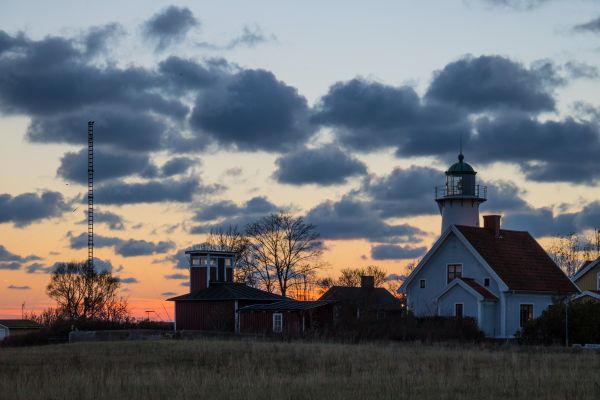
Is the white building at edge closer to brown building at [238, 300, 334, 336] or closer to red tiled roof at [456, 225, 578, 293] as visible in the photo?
red tiled roof at [456, 225, 578, 293]

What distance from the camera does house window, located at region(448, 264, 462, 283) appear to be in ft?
172

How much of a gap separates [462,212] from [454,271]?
620cm

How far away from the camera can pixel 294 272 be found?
84188 millimetres

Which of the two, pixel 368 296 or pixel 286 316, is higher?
pixel 368 296

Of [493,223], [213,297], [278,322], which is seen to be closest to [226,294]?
[213,297]

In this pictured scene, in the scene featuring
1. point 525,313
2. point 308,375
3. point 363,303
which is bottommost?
point 308,375

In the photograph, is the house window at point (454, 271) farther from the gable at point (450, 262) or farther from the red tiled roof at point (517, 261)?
the red tiled roof at point (517, 261)

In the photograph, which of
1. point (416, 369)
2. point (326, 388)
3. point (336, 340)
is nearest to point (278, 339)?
point (336, 340)

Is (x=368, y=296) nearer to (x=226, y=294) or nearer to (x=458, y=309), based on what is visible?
(x=226, y=294)

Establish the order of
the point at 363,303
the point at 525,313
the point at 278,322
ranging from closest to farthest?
the point at 525,313, the point at 278,322, the point at 363,303

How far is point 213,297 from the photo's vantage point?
62.8 meters

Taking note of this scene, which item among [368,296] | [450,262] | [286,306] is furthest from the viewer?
[368,296]

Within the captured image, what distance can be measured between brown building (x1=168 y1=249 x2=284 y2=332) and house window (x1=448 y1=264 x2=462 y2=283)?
15.0 metres

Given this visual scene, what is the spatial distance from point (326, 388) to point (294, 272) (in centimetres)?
6371
